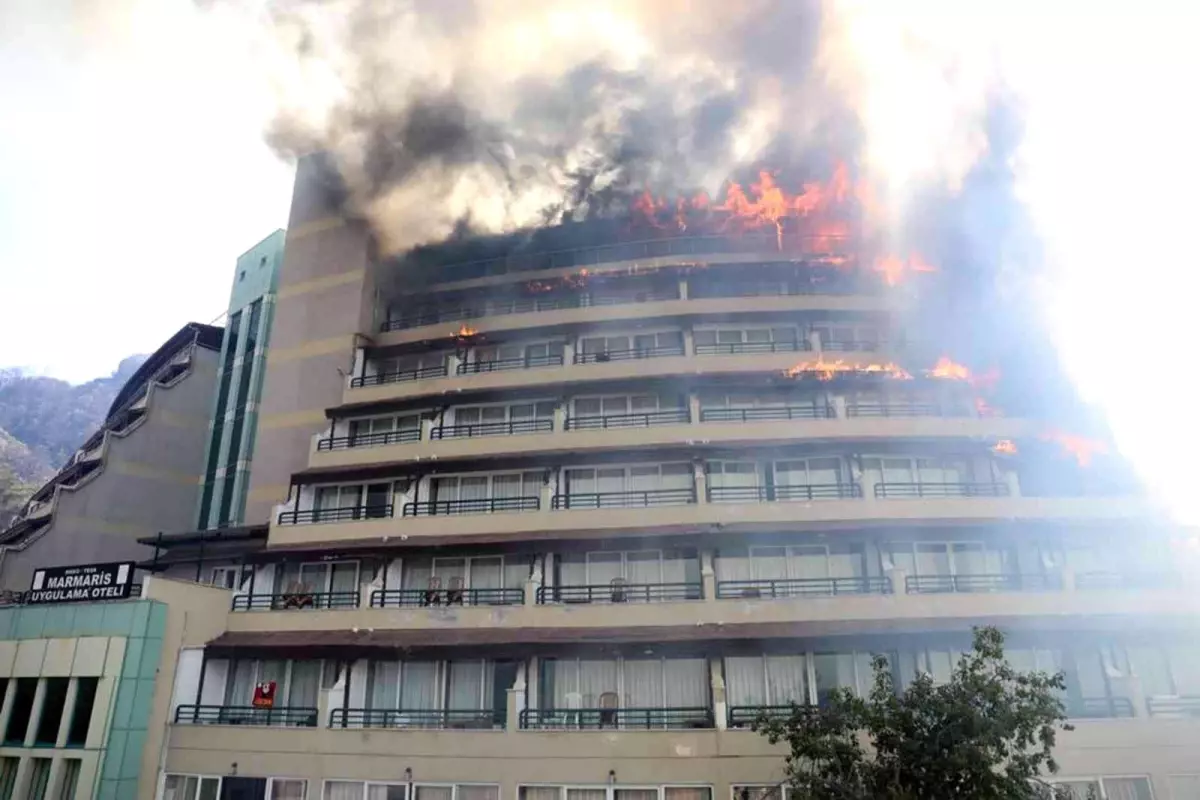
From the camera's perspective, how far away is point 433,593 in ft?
79.3

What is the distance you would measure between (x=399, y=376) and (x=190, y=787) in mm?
15208

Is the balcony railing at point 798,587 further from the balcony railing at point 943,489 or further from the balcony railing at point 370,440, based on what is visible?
the balcony railing at point 370,440

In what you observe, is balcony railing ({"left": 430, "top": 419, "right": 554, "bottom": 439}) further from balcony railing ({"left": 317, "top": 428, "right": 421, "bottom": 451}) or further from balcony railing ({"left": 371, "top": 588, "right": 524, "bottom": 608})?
balcony railing ({"left": 371, "top": 588, "right": 524, "bottom": 608})

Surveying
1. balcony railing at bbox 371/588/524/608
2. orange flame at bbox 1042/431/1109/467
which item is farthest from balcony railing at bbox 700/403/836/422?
balcony railing at bbox 371/588/524/608

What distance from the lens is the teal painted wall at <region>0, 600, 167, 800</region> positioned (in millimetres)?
20844

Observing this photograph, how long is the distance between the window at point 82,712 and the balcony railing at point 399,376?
1269cm

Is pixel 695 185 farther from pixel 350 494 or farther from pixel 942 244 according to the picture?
pixel 350 494

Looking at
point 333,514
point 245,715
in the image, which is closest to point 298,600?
point 333,514

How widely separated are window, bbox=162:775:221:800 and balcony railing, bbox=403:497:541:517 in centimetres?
929

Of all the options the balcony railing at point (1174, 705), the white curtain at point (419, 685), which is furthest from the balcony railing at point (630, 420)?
the balcony railing at point (1174, 705)

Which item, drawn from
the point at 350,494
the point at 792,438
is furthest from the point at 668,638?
the point at 350,494

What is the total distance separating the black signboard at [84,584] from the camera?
23.3 m

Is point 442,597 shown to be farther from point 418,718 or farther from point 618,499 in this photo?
point 618,499

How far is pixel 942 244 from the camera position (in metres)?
28.7
